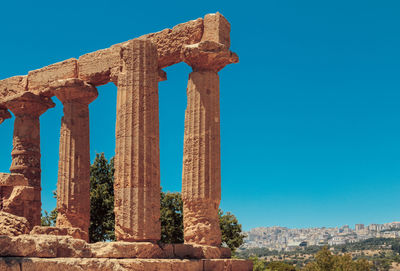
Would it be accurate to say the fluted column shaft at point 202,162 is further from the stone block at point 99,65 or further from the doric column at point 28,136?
the doric column at point 28,136

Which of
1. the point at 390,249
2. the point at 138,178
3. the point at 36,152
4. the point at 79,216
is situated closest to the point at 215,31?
the point at 138,178

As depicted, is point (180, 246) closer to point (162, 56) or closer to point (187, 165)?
point (187, 165)

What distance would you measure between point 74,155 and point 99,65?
4.18m

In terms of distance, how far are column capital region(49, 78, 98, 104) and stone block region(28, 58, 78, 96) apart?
805 mm

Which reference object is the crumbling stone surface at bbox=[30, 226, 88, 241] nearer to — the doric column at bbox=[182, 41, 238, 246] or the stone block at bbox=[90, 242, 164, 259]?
the stone block at bbox=[90, 242, 164, 259]

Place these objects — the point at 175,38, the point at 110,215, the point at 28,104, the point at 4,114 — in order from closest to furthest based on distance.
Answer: the point at 175,38, the point at 28,104, the point at 4,114, the point at 110,215

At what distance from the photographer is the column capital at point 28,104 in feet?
93.8

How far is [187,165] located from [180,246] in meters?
3.56

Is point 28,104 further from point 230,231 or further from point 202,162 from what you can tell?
point 230,231

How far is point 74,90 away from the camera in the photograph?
2627 cm

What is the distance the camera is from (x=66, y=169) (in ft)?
86.9

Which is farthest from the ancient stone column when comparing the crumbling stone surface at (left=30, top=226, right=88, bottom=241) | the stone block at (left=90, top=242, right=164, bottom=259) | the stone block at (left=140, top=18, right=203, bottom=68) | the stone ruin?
the stone block at (left=140, top=18, right=203, bottom=68)

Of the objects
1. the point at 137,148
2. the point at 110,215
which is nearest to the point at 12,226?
the point at 137,148

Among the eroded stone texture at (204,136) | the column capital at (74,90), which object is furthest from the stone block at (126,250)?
the column capital at (74,90)
